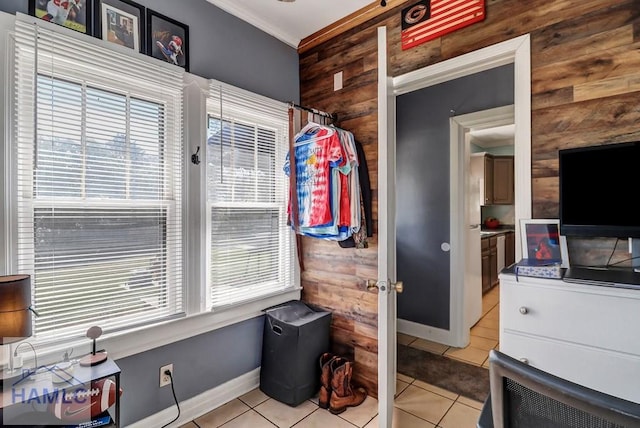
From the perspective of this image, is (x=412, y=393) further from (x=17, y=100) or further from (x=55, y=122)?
(x=17, y=100)

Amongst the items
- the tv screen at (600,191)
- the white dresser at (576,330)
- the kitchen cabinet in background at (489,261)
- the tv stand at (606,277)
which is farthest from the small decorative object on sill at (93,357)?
the kitchen cabinet in background at (489,261)

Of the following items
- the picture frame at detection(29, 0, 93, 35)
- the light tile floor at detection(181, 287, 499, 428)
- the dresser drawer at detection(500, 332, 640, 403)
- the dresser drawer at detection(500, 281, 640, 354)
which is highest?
the picture frame at detection(29, 0, 93, 35)

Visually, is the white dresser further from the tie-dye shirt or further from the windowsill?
the windowsill

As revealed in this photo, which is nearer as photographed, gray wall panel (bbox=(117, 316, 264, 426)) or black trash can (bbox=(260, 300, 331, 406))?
gray wall panel (bbox=(117, 316, 264, 426))

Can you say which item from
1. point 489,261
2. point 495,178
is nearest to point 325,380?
point 489,261

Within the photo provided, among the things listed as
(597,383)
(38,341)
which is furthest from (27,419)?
(597,383)

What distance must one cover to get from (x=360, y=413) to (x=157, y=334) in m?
1.34

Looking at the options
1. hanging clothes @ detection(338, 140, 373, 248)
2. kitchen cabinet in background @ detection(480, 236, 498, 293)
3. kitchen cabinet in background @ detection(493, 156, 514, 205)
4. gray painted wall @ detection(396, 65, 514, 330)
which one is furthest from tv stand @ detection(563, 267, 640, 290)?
kitchen cabinet in background @ detection(493, 156, 514, 205)

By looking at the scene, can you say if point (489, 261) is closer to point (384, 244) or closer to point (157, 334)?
point (384, 244)

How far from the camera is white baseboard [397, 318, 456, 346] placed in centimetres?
301

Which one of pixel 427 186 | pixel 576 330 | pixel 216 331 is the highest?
pixel 427 186

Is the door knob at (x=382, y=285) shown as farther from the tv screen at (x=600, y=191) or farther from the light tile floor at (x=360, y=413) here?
the light tile floor at (x=360, y=413)

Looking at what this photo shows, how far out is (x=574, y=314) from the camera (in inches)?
46.7

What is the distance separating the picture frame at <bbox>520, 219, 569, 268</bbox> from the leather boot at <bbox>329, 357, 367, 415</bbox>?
1.32 meters
